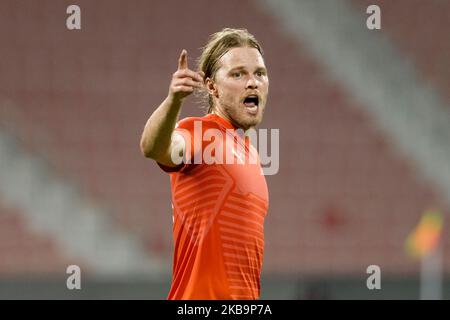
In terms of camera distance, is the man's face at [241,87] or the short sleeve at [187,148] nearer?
the short sleeve at [187,148]

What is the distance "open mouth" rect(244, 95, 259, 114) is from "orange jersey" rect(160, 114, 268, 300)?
207 millimetres

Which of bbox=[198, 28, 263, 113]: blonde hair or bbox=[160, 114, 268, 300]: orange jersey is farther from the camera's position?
bbox=[198, 28, 263, 113]: blonde hair

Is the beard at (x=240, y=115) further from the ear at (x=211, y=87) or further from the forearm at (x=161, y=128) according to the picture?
the forearm at (x=161, y=128)

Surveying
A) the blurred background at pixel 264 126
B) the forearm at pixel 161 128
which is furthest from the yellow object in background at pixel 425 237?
the forearm at pixel 161 128

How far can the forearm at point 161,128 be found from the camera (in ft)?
8.27

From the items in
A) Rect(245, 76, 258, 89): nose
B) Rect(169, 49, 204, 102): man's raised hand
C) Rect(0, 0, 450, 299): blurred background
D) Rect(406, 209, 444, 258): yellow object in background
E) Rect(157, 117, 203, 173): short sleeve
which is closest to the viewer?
Rect(169, 49, 204, 102): man's raised hand

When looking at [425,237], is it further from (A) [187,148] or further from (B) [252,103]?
(A) [187,148]

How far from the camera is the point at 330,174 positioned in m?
8.05

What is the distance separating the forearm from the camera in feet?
8.27

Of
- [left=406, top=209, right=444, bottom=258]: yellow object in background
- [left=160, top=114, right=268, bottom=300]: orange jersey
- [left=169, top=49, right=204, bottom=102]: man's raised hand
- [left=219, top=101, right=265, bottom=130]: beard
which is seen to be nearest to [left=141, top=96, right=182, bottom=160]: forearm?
[left=169, top=49, right=204, bottom=102]: man's raised hand

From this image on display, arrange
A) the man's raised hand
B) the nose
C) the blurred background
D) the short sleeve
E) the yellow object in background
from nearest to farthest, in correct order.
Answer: the man's raised hand, the short sleeve, the nose, the yellow object in background, the blurred background

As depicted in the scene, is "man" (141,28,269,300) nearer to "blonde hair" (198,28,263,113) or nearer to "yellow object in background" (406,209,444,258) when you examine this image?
"blonde hair" (198,28,263,113)

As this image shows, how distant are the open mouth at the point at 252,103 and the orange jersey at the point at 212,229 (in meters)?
0.21
